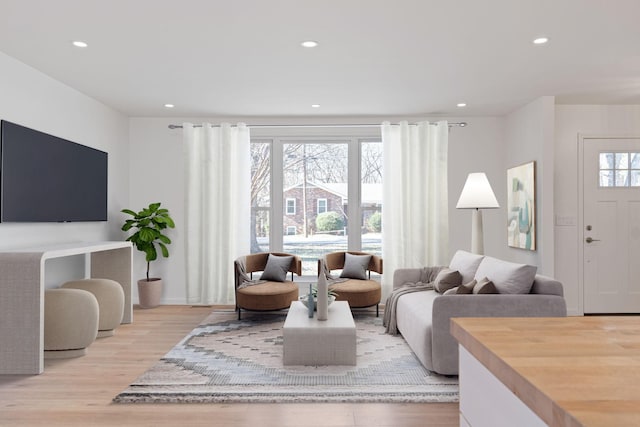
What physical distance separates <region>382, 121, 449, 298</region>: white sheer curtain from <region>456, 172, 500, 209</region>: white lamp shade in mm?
1101

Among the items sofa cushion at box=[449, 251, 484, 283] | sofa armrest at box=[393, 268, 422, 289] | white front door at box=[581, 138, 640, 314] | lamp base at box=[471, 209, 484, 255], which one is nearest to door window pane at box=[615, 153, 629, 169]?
white front door at box=[581, 138, 640, 314]

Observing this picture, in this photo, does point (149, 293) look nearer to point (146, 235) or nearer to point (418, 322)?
point (146, 235)

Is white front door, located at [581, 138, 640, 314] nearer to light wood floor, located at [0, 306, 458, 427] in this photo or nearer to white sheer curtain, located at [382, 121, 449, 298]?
white sheer curtain, located at [382, 121, 449, 298]

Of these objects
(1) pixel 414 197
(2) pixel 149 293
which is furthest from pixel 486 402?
(2) pixel 149 293

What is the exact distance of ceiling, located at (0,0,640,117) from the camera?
115 inches

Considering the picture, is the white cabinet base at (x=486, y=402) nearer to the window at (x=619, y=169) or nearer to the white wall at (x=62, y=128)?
the white wall at (x=62, y=128)

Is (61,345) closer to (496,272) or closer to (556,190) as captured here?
(496,272)

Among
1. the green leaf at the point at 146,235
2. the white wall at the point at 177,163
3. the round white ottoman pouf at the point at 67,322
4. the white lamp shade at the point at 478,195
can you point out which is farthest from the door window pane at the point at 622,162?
the round white ottoman pouf at the point at 67,322

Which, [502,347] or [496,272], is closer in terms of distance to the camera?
[502,347]

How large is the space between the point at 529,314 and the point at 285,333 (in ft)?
5.71

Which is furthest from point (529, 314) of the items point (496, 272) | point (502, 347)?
point (502, 347)

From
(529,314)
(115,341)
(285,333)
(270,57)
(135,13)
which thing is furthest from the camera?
(115,341)

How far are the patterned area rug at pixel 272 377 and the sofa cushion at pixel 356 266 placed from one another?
1.19m

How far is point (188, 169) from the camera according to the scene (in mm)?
5812
